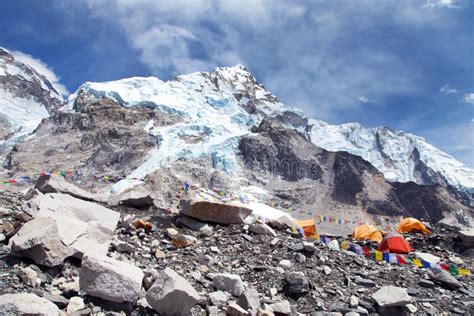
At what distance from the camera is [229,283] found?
245 inches

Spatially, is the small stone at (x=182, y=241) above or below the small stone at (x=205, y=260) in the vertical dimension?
above

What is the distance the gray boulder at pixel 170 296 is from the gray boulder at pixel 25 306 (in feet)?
4.26

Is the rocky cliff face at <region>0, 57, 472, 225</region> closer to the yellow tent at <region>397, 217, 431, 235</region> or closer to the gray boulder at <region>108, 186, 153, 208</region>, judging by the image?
the yellow tent at <region>397, 217, 431, 235</region>

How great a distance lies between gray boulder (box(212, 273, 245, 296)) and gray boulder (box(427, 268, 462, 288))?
5651mm

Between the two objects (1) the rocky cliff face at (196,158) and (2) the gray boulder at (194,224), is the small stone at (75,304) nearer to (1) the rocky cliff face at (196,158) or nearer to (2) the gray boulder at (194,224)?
(2) the gray boulder at (194,224)

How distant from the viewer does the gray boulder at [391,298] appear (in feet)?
21.6

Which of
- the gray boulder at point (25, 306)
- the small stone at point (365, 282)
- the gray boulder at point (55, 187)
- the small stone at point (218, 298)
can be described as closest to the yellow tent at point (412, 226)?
the small stone at point (365, 282)

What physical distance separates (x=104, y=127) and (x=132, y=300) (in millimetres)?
160744

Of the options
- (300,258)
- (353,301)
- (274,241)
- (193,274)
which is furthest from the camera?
(274,241)

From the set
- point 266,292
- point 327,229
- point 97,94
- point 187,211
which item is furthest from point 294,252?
point 97,94

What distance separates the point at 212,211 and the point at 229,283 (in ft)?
12.1

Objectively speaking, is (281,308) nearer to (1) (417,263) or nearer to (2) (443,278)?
(2) (443,278)

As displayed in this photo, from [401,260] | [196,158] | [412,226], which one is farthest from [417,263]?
[196,158]

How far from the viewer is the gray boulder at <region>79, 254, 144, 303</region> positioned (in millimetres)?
4633
